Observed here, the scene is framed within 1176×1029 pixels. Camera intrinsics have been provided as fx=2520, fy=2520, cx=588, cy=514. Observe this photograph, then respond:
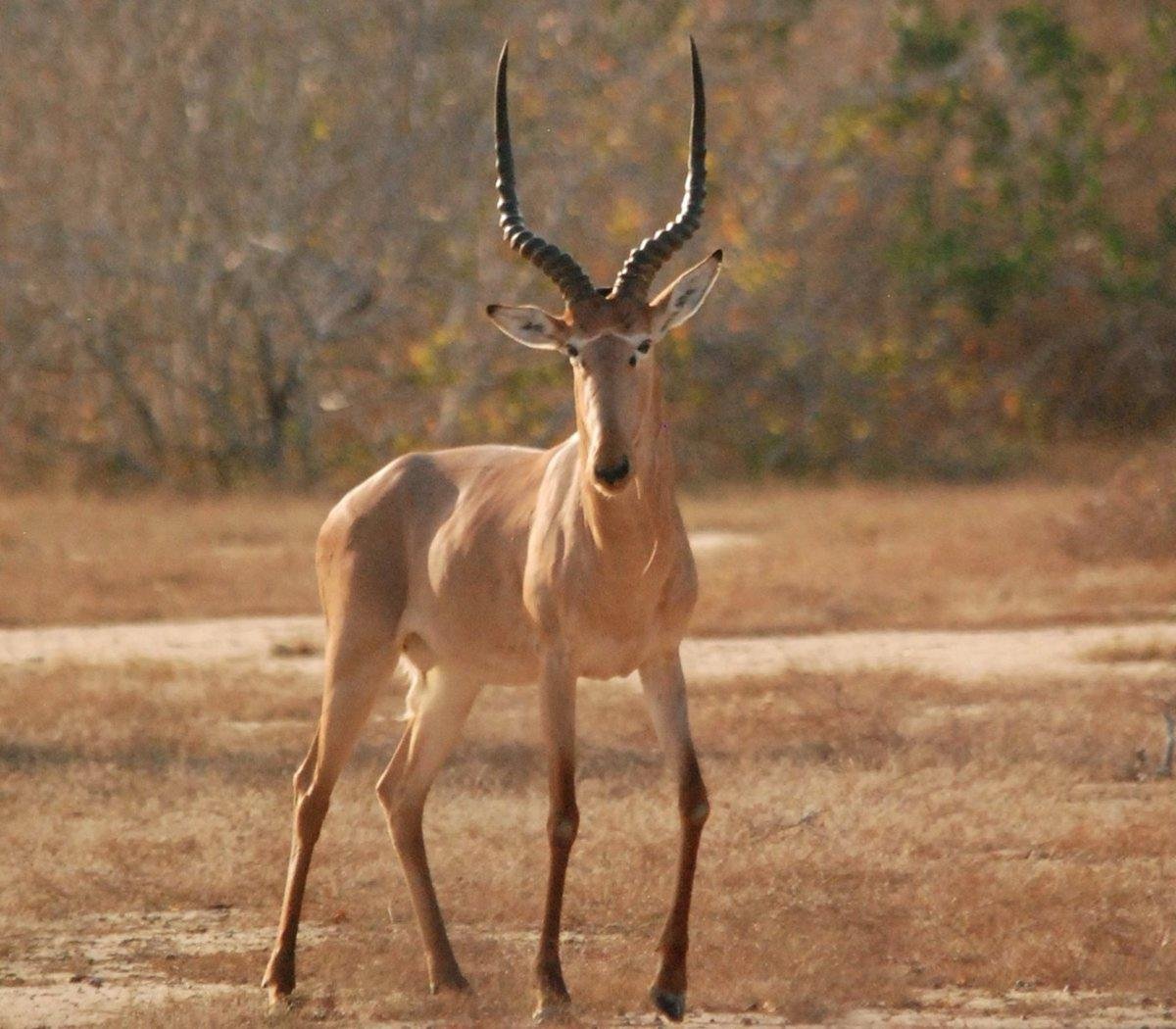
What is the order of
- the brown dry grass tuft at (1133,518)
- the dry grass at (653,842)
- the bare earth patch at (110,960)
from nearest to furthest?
the bare earth patch at (110,960), the dry grass at (653,842), the brown dry grass tuft at (1133,518)

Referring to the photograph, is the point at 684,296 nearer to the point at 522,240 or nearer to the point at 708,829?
the point at 522,240

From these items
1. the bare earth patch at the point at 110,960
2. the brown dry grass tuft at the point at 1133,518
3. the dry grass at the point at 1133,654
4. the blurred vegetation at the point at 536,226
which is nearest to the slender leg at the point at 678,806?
the bare earth patch at the point at 110,960

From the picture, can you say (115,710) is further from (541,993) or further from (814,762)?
(541,993)

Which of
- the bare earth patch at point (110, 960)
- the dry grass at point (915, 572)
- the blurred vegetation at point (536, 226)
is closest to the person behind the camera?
the bare earth patch at point (110, 960)

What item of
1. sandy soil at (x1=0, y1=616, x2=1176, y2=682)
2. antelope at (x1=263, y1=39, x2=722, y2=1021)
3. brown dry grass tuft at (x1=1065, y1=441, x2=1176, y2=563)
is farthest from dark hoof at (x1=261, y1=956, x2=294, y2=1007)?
brown dry grass tuft at (x1=1065, y1=441, x2=1176, y2=563)

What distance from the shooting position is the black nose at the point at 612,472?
627cm

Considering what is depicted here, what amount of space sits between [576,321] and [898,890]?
86.6 inches

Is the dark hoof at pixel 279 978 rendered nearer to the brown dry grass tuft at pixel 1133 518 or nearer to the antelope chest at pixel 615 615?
the antelope chest at pixel 615 615

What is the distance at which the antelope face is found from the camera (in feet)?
20.9

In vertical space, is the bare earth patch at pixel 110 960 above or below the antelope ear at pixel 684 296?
below

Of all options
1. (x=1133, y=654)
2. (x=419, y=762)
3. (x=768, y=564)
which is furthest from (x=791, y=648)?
(x=419, y=762)

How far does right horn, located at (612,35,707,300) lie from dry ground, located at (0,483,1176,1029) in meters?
1.87

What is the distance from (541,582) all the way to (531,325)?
72cm

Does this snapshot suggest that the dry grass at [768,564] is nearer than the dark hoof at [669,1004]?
No
